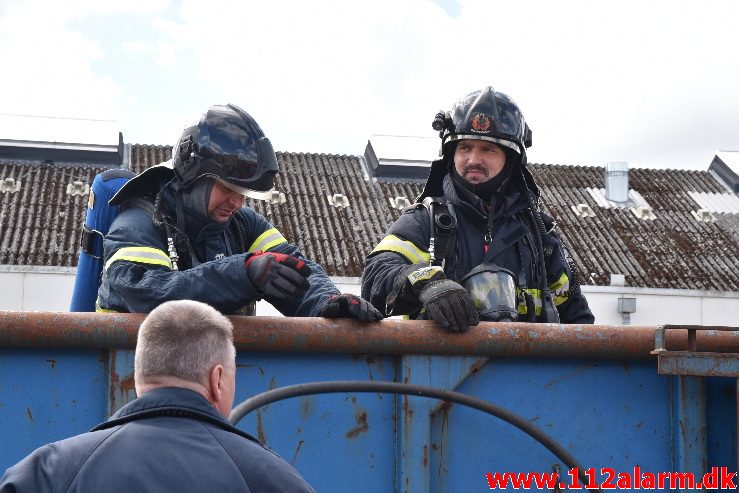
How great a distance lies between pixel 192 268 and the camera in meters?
3.18

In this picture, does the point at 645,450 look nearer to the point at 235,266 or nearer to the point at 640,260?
the point at 235,266

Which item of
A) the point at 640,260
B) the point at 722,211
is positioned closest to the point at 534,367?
the point at 640,260

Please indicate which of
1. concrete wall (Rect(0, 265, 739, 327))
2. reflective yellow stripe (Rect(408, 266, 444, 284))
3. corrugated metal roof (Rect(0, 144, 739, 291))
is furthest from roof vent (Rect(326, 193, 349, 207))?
reflective yellow stripe (Rect(408, 266, 444, 284))

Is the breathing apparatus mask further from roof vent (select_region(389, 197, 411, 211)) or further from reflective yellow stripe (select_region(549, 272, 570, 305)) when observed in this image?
roof vent (select_region(389, 197, 411, 211))

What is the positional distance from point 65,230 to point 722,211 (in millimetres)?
13883

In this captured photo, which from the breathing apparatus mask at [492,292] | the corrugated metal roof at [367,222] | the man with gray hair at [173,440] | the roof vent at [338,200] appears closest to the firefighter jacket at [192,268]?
the breathing apparatus mask at [492,292]

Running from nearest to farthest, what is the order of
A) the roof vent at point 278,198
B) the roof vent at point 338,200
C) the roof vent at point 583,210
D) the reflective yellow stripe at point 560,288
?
1. the reflective yellow stripe at point 560,288
2. the roof vent at point 278,198
3. the roof vent at point 338,200
4. the roof vent at point 583,210

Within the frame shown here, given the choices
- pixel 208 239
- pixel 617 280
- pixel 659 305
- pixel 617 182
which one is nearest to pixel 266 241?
pixel 208 239

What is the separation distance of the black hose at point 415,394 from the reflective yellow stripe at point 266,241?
2.99ft

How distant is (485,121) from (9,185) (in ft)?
56.2

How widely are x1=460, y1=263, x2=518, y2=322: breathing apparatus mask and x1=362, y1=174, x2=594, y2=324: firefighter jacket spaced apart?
159mm

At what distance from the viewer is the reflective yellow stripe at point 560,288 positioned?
394 centimetres

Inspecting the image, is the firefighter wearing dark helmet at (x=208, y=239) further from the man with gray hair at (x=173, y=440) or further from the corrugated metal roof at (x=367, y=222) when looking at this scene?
the corrugated metal roof at (x=367, y=222)

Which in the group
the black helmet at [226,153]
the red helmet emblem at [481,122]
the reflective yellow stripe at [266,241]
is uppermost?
the red helmet emblem at [481,122]
